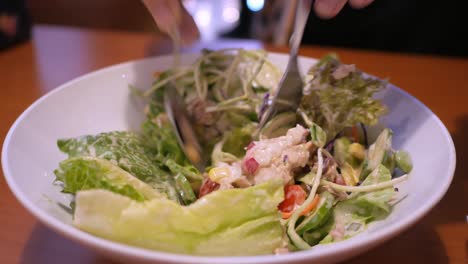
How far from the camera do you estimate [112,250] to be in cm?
74

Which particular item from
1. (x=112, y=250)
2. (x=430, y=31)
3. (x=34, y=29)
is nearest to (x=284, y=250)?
(x=112, y=250)

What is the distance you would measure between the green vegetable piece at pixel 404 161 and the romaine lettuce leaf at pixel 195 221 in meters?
0.40

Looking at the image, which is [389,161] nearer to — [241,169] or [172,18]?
[241,169]

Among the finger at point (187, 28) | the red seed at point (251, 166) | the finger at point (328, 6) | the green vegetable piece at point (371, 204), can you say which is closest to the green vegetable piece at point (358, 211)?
the green vegetable piece at point (371, 204)

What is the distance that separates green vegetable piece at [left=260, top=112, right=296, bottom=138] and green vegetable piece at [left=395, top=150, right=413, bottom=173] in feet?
1.07

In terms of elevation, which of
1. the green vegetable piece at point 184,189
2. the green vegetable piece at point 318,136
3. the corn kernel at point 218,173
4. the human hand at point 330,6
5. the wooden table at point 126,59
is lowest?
the wooden table at point 126,59

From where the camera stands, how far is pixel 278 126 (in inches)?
52.1

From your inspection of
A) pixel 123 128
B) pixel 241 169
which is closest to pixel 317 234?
pixel 241 169

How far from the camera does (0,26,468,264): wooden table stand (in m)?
1.07

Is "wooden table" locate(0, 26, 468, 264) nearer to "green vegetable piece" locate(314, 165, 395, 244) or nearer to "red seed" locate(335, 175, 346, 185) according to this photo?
"green vegetable piece" locate(314, 165, 395, 244)

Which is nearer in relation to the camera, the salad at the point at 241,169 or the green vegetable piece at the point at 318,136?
the salad at the point at 241,169

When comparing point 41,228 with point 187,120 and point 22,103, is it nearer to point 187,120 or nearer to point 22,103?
point 187,120

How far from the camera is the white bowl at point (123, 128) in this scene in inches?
29.8

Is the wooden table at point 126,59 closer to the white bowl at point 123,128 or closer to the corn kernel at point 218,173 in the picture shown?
the white bowl at point 123,128
